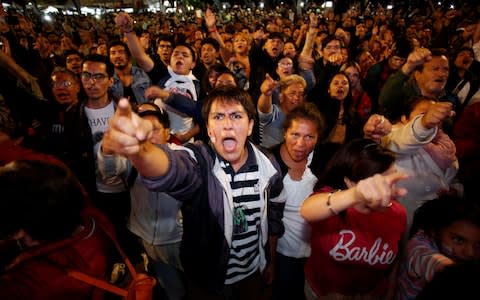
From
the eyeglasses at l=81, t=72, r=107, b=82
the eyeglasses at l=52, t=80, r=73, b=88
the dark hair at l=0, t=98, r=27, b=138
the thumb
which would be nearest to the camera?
the thumb

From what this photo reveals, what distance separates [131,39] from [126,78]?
0.89 meters

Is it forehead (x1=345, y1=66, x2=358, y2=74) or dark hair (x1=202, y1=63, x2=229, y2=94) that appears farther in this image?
forehead (x1=345, y1=66, x2=358, y2=74)

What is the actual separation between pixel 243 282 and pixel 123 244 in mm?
1863

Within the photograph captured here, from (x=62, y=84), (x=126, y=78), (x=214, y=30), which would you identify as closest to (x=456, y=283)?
(x=62, y=84)

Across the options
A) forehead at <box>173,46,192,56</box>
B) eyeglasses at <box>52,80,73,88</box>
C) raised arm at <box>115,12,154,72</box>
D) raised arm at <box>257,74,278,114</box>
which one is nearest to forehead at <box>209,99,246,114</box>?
raised arm at <box>257,74,278,114</box>

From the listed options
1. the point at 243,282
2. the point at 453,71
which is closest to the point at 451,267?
the point at 243,282

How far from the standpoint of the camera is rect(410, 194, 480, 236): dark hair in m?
1.60

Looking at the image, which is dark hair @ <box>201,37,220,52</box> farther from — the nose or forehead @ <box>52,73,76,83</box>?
the nose

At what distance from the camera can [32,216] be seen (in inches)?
49.3

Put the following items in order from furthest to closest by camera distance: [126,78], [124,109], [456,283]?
1. [126,78]
2. [124,109]
3. [456,283]

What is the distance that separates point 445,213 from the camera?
169 cm

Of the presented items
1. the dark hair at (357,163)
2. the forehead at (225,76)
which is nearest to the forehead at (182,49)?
the forehead at (225,76)

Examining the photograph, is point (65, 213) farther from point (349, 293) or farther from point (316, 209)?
point (349, 293)

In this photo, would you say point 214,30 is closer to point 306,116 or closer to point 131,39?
point 131,39
